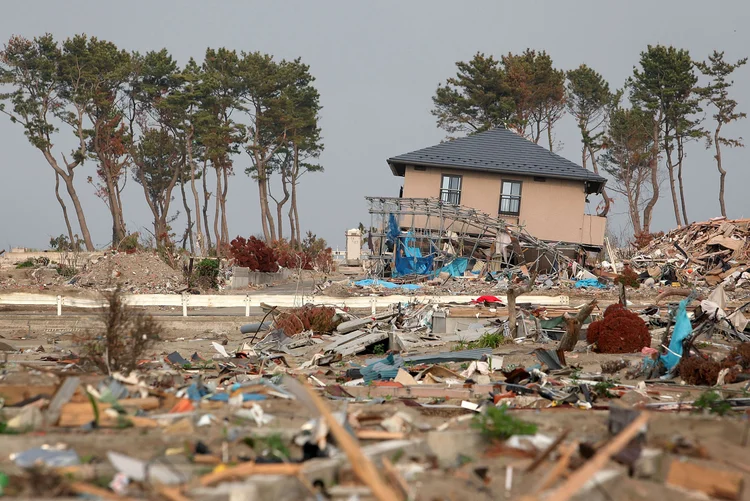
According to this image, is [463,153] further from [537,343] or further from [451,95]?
[537,343]

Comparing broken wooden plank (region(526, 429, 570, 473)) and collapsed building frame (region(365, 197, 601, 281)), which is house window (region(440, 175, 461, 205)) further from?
broken wooden plank (region(526, 429, 570, 473))

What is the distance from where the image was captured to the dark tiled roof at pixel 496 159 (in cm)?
4169

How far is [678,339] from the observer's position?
14.9 metres

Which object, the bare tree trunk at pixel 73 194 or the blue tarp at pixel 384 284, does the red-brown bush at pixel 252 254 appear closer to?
the blue tarp at pixel 384 284

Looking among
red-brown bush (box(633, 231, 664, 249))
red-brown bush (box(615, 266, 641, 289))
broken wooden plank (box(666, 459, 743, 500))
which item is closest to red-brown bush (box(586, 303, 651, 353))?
broken wooden plank (box(666, 459, 743, 500))

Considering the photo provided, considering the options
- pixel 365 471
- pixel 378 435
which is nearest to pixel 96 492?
pixel 365 471

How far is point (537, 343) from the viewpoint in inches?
743

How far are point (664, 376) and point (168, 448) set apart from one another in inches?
363

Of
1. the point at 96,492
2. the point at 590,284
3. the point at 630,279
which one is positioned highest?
the point at 630,279

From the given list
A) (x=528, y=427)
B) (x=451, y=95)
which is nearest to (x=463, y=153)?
(x=451, y=95)

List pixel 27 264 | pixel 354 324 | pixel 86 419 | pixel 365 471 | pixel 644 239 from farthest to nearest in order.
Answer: pixel 644 239 < pixel 27 264 < pixel 354 324 < pixel 86 419 < pixel 365 471

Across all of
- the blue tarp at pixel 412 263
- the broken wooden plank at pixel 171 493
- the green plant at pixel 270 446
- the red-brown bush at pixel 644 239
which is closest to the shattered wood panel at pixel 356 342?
the green plant at pixel 270 446

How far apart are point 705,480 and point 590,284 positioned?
28.8 meters

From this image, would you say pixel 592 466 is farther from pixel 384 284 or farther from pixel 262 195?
pixel 262 195
